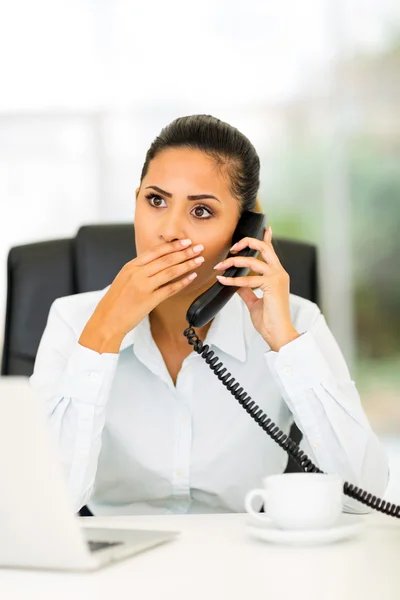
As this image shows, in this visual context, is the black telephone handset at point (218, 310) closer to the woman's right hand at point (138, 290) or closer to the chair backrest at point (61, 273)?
the woman's right hand at point (138, 290)

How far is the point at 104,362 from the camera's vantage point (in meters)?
1.40

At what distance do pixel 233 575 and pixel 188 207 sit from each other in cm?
86

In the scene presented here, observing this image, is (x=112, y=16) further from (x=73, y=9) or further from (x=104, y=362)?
(x=104, y=362)

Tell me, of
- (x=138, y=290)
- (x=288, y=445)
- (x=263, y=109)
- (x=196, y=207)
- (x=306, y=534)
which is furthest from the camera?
(x=263, y=109)

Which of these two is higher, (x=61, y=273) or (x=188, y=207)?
(x=188, y=207)

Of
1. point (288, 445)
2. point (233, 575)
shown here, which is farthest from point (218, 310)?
point (233, 575)

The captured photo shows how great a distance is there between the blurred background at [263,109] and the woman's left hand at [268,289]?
1963 mm

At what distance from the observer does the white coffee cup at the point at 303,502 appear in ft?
3.15

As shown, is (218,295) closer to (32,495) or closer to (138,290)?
(138,290)

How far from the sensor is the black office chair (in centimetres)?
176

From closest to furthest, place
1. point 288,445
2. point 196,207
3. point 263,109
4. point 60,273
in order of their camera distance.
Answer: point 288,445 < point 196,207 < point 60,273 < point 263,109

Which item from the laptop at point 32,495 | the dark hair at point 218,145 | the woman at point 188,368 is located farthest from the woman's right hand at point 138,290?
the laptop at point 32,495

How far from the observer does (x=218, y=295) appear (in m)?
1.52

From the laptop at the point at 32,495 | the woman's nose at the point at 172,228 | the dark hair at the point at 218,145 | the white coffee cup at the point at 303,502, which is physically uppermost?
the dark hair at the point at 218,145
